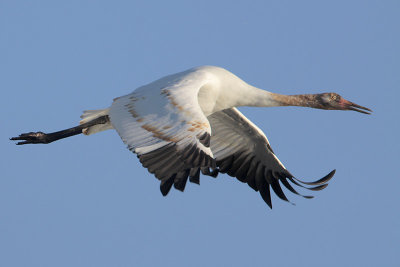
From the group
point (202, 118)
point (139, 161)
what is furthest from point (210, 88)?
point (139, 161)

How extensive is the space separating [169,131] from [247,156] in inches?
121

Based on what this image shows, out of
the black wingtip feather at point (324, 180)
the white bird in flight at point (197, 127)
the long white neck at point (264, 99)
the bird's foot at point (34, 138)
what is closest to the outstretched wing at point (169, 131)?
the white bird in flight at point (197, 127)

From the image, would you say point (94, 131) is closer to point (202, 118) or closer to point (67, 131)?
point (67, 131)

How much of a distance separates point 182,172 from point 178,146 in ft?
0.87

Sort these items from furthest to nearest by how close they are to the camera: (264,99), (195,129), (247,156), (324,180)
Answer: (247,156) → (324,180) → (264,99) → (195,129)

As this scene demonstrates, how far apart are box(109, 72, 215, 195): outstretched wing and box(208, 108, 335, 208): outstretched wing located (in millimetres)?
1965

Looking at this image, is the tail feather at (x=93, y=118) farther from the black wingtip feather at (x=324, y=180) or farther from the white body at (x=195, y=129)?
the black wingtip feather at (x=324, y=180)

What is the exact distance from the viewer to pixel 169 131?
790 cm

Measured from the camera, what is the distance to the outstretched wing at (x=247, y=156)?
10609 millimetres

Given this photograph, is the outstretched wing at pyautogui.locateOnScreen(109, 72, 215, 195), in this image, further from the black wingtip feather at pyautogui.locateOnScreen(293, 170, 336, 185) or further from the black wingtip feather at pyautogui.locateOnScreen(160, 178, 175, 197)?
the black wingtip feather at pyautogui.locateOnScreen(293, 170, 336, 185)

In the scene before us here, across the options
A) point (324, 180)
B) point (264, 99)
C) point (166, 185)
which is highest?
point (264, 99)

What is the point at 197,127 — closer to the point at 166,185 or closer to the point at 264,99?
the point at 166,185

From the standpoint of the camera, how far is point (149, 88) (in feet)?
29.3

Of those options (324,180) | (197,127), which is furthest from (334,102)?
(197,127)
